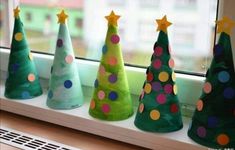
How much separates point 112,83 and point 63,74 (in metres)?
0.13

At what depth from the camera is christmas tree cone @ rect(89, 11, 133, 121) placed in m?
0.71

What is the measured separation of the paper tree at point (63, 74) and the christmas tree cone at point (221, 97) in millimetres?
316

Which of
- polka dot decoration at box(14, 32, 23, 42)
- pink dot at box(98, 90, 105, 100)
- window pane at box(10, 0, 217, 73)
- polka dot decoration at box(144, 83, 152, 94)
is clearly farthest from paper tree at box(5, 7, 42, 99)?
polka dot decoration at box(144, 83, 152, 94)

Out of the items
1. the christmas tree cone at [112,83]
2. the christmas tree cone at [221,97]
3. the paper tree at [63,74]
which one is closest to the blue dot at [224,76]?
the christmas tree cone at [221,97]

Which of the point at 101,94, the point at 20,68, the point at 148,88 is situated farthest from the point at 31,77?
the point at 148,88

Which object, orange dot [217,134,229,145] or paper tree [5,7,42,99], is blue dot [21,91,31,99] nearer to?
paper tree [5,7,42,99]

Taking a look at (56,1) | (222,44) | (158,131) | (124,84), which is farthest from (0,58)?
(222,44)

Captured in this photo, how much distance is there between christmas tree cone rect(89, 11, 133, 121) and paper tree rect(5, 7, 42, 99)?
0.21 meters

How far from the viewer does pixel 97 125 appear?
742mm

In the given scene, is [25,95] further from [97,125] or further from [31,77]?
[97,125]

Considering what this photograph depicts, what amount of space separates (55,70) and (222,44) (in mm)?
379

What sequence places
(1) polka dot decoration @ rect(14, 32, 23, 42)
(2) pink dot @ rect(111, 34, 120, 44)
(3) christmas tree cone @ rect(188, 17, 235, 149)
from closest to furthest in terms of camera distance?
(3) christmas tree cone @ rect(188, 17, 235, 149), (2) pink dot @ rect(111, 34, 120, 44), (1) polka dot decoration @ rect(14, 32, 23, 42)

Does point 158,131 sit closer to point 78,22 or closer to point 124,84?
point 124,84

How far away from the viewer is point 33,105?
825mm
